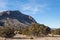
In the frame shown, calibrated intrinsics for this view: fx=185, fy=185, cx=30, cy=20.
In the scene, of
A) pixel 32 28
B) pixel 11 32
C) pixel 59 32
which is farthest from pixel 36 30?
pixel 59 32

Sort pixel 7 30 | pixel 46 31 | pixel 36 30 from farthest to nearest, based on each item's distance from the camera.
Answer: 1. pixel 46 31
2. pixel 36 30
3. pixel 7 30

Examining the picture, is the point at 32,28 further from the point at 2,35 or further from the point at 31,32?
the point at 2,35

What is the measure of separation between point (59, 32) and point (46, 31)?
36.3ft

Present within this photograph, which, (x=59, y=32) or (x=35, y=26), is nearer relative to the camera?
(x=35, y=26)

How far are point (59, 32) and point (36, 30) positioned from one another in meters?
16.8

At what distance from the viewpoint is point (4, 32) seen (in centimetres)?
4875

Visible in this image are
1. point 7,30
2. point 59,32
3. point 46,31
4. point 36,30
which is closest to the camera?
point 7,30

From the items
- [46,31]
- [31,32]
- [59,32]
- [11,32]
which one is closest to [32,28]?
[31,32]

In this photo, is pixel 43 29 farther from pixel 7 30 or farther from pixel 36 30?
pixel 7 30

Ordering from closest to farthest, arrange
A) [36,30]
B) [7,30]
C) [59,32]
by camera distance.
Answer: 1. [7,30]
2. [36,30]
3. [59,32]

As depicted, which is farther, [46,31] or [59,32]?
[59,32]

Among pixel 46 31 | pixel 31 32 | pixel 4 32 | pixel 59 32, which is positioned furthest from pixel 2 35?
pixel 59 32

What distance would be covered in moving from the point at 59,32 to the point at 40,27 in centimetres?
1567

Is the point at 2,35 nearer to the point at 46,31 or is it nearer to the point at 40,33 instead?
the point at 40,33
